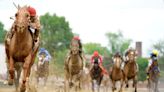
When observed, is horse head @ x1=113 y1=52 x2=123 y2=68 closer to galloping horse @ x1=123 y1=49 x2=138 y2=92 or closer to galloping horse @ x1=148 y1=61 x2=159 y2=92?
galloping horse @ x1=123 y1=49 x2=138 y2=92

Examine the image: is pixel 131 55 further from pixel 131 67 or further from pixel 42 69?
pixel 42 69

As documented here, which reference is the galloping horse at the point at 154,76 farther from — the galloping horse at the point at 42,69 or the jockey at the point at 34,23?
the jockey at the point at 34,23

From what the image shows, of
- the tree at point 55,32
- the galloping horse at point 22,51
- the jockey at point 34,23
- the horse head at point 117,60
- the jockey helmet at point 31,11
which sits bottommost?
the horse head at point 117,60

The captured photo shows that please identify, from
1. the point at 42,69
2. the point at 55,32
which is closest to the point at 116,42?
the point at 55,32

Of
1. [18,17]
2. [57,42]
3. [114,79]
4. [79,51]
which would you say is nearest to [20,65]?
[18,17]

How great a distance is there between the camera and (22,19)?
15.8m

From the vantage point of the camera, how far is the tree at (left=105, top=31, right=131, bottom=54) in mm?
158750

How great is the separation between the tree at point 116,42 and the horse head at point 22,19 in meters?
141

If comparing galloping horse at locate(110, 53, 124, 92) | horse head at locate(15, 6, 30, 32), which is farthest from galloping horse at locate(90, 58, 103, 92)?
horse head at locate(15, 6, 30, 32)

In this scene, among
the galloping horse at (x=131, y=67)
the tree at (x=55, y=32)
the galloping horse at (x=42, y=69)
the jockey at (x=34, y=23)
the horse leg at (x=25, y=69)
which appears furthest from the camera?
the tree at (x=55, y=32)

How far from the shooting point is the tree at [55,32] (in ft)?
396

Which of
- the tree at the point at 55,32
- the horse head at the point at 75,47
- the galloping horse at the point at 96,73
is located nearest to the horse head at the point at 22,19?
the horse head at the point at 75,47

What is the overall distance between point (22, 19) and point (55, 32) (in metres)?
110

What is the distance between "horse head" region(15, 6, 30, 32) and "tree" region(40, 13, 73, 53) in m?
102
